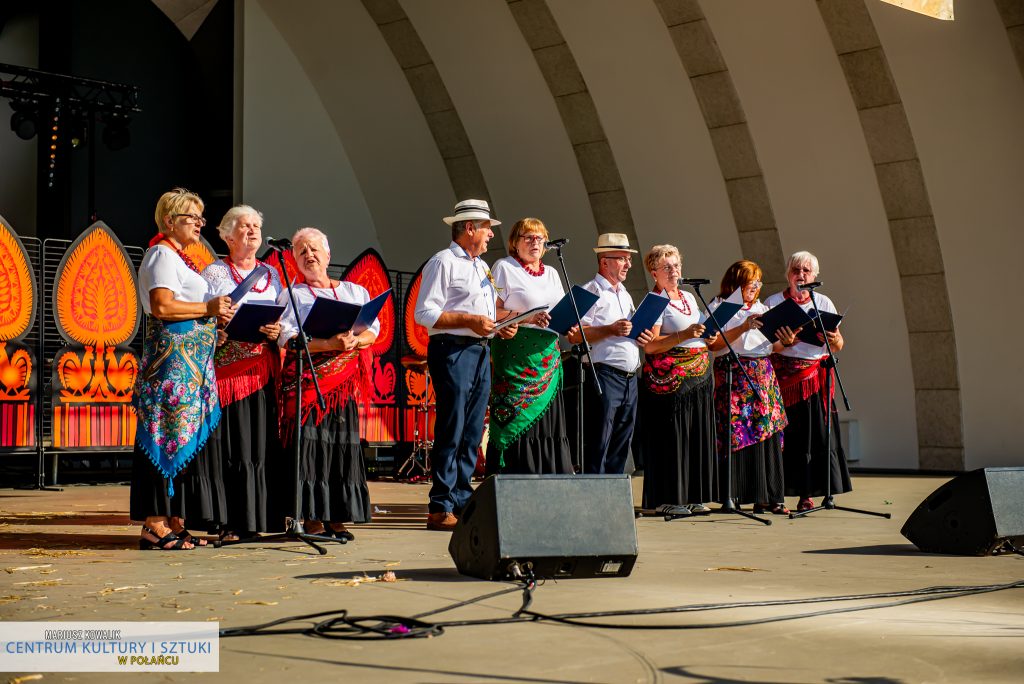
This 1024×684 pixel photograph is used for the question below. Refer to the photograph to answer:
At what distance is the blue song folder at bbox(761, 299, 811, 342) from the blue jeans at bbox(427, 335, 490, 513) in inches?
66.2

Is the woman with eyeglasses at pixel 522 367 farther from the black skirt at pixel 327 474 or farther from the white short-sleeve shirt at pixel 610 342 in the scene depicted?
the black skirt at pixel 327 474

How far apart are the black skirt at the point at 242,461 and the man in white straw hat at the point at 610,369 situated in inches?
75.4

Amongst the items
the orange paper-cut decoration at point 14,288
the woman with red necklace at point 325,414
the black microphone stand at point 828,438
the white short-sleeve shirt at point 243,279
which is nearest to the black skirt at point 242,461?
the woman with red necklace at point 325,414

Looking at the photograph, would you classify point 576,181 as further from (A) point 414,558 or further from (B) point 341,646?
(B) point 341,646

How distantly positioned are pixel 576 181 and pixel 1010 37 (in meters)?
4.56

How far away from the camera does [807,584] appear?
4.01 meters

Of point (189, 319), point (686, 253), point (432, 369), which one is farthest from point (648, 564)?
point (686, 253)

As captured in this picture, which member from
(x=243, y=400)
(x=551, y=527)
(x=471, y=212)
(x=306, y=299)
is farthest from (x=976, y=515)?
(x=243, y=400)

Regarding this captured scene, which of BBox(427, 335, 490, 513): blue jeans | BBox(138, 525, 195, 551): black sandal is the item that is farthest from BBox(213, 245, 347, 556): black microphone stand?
BBox(427, 335, 490, 513): blue jeans

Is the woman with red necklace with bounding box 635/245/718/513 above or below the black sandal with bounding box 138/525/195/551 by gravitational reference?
above

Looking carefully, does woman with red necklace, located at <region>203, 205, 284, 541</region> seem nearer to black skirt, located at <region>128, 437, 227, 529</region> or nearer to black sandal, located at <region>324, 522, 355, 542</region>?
black skirt, located at <region>128, 437, 227, 529</region>

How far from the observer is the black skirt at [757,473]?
22.8ft

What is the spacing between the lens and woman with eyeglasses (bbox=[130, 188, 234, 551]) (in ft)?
16.0

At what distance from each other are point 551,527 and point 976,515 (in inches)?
75.5
